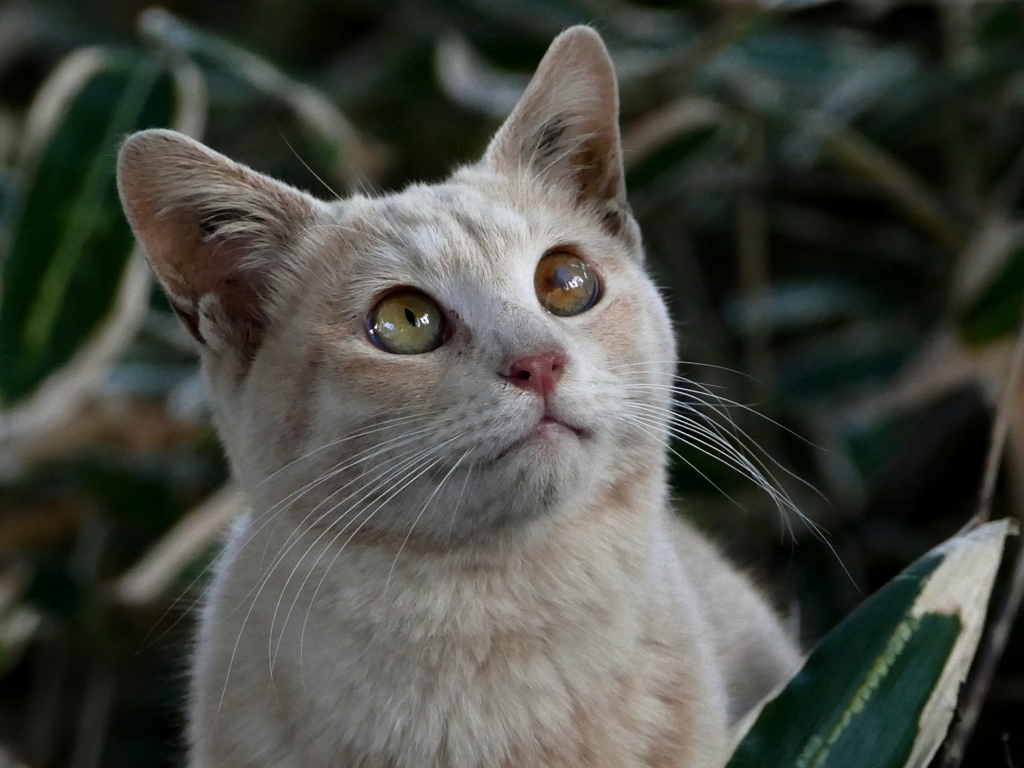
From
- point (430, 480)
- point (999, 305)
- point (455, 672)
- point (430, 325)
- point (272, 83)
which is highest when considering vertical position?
point (999, 305)

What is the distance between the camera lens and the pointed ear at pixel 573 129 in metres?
1.16

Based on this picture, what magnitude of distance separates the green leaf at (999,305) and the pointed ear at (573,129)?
62 centimetres

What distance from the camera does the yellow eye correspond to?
3.33 feet

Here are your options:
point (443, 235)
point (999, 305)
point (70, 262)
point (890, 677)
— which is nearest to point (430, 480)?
point (443, 235)

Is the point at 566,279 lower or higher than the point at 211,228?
higher

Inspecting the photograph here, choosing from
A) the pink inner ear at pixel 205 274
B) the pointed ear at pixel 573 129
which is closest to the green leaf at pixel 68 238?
the pink inner ear at pixel 205 274

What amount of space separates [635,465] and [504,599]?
0.55 ft

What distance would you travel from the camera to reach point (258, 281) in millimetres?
1139

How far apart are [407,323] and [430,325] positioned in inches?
0.8

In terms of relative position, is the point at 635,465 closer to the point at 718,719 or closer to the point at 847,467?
the point at 718,719

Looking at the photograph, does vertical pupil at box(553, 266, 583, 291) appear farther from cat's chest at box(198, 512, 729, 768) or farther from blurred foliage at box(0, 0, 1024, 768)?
blurred foliage at box(0, 0, 1024, 768)

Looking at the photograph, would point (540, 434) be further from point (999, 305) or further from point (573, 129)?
point (999, 305)

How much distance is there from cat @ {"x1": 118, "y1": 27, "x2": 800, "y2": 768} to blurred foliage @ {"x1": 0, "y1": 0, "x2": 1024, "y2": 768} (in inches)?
15.3

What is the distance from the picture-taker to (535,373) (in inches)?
36.7
